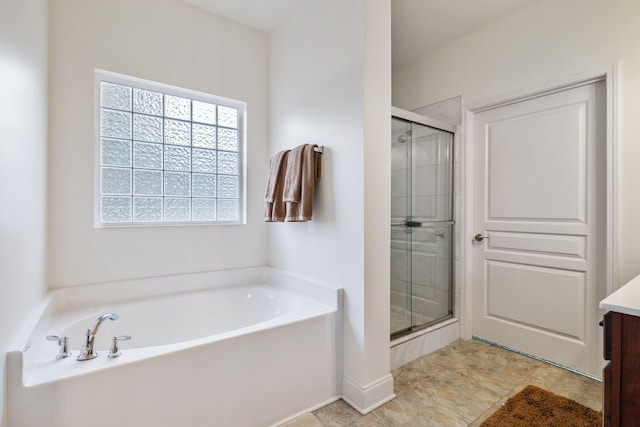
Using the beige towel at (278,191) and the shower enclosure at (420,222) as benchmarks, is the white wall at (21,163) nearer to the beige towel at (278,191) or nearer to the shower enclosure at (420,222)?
the beige towel at (278,191)

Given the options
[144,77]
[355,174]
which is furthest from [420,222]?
[144,77]

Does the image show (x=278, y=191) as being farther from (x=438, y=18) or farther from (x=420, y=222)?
(x=438, y=18)

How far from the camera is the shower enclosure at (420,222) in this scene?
2.32 m

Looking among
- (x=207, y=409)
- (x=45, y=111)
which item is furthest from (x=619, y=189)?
(x=45, y=111)

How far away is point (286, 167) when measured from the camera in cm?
219

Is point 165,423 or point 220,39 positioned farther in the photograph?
point 220,39

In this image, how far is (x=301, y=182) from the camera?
2010 mm

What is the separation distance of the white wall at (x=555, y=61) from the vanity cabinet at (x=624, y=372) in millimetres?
1316

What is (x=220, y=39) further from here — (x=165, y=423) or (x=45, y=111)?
(x=165, y=423)

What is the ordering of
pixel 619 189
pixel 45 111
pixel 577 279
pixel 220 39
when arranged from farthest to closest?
pixel 220 39 < pixel 577 279 < pixel 619 189 < pixel 45 111

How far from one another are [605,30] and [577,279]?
1593mm

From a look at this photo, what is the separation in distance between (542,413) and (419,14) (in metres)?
2.70

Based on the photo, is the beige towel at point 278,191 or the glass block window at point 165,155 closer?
the glass block window at point 165,155

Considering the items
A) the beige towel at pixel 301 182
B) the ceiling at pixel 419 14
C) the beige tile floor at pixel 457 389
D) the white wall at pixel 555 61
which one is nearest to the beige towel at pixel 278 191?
the beige towel at pixel 301 182
